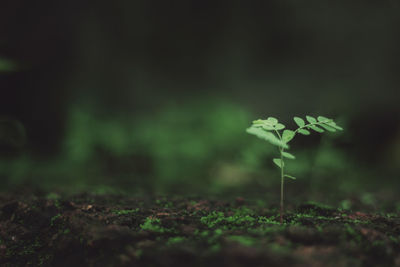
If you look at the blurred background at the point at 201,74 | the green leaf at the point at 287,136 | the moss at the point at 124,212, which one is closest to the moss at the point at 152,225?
the moss at the point at 124,212

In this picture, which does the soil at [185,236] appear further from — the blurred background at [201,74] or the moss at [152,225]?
the blurred background at [201,74]

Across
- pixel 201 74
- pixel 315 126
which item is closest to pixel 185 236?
pixel 315 126

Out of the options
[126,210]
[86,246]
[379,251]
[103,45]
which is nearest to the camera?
[379,251]

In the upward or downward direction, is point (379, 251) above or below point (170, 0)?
below

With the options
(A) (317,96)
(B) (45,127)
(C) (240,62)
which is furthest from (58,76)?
(A) (317,96)

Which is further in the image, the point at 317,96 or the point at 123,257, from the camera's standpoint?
the point at 317,96

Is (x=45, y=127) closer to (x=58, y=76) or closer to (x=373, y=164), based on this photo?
(x=58, y=76)

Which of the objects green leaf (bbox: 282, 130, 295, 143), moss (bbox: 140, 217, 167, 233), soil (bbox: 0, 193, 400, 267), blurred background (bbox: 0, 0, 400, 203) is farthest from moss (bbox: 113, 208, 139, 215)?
blurred background (bbox: 0, 0, 400, 203)
